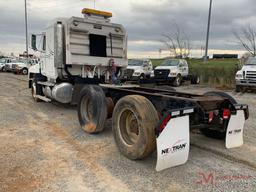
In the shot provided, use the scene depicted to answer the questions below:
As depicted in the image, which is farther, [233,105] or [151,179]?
[233,105]

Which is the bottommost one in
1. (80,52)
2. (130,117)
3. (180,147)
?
(180,147)

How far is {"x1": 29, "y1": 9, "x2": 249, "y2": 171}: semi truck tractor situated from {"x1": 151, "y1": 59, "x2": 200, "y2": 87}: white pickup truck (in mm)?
9938

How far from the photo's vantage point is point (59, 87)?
8578 millimetres

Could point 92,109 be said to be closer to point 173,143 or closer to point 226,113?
point 173,143

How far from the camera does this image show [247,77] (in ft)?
50.7

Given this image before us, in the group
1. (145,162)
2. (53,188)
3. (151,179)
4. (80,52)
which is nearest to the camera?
(53,188)

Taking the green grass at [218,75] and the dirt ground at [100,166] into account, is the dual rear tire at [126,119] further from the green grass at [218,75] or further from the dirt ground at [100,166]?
the green grass at [218,75]

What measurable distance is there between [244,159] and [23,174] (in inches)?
144

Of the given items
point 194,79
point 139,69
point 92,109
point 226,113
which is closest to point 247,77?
point 194,79

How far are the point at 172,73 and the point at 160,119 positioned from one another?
15.8m

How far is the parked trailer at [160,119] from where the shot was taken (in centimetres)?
406

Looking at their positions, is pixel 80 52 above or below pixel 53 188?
above

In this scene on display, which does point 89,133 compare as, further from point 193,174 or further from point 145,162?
point 193,174

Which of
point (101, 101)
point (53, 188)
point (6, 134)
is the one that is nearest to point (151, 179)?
point (53, 188)
